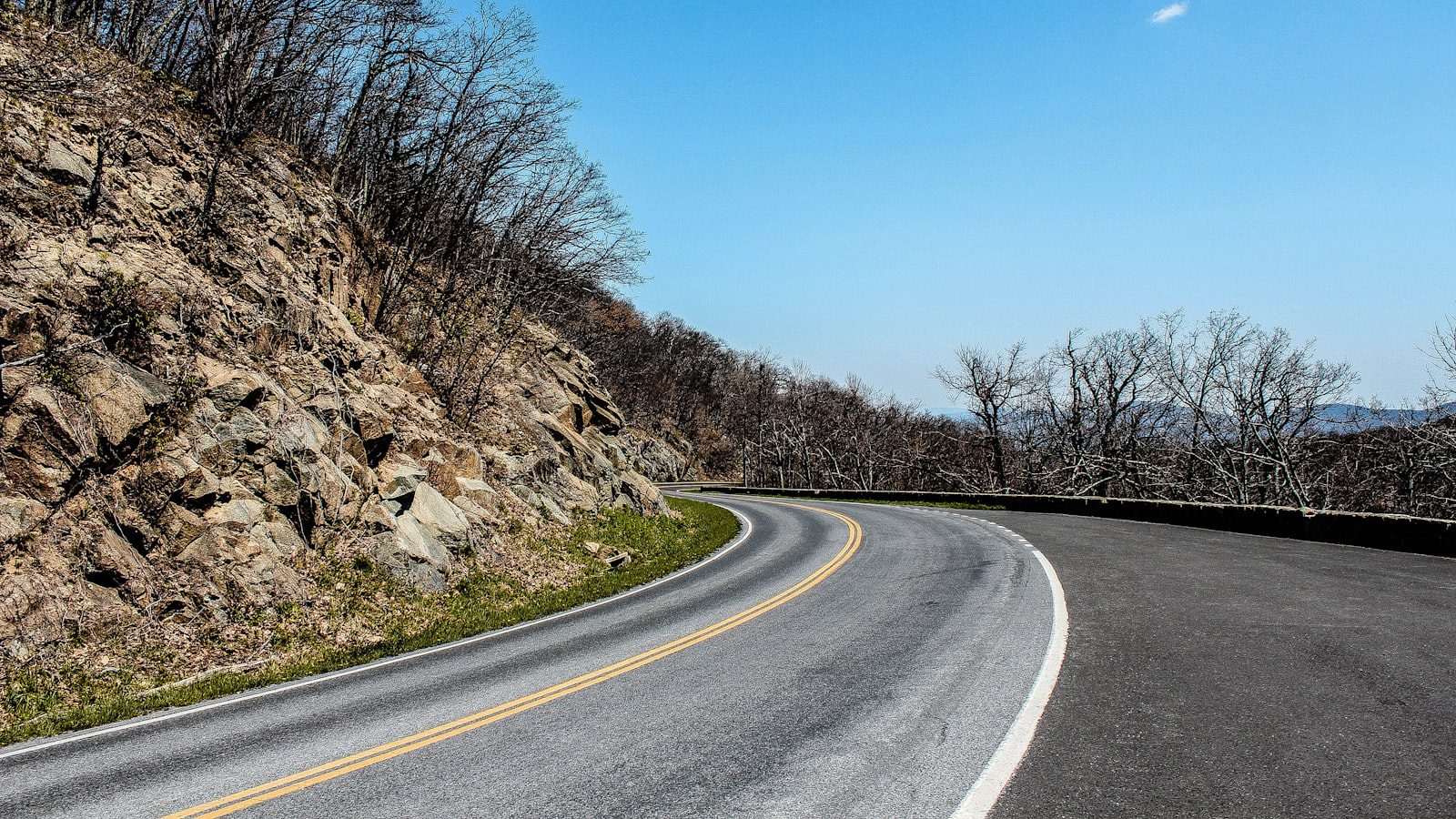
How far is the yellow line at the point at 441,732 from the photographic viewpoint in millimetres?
4762


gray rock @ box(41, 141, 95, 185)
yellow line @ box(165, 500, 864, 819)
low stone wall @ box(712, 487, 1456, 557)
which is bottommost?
yellow line @ box(165, 500, 864, 819)

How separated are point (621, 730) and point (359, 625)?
6.44m

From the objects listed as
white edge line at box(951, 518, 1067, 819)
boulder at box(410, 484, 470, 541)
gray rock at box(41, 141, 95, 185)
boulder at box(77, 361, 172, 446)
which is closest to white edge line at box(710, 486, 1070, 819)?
white edge line at box(951, 518, 1067, 819)

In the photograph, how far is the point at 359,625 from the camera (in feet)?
33.9

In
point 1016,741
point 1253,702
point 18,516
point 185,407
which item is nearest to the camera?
point 1016,741

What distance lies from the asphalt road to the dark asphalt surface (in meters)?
0.56

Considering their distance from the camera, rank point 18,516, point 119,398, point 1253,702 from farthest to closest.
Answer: point 119,398 → point 18,516 → point 1253,702

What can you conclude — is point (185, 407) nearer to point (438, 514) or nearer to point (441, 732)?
point (438, 514)

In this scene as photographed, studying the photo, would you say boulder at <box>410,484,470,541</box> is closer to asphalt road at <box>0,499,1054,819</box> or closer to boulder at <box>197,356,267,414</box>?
boulder at <box>197,356,267,414</box>

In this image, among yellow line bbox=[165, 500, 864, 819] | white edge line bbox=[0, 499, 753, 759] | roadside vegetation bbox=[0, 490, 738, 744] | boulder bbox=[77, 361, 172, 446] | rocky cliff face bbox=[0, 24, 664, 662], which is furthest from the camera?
boulder bbox=[77, 361, 172, 446]

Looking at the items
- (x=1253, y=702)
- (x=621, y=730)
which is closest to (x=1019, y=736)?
(x=1253, y=702)

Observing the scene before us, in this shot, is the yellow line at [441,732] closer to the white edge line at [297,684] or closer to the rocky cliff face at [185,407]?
the white edge line at [297,684]

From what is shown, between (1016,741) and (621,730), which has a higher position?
(1016,741)

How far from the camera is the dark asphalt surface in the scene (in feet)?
13.8
